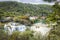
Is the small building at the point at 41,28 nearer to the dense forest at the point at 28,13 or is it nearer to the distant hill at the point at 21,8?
the dense forest at the point at 28,13

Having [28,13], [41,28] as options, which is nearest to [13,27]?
[28,13]

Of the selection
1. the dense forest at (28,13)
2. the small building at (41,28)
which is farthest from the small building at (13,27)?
the small building at (41,28)

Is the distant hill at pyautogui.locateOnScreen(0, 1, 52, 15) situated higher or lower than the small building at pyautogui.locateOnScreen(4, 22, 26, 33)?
higher

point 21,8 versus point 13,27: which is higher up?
point 21,8

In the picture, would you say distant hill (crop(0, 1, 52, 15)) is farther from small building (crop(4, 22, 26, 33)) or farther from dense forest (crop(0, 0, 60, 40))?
small building (crop(4, 22, 26, 33))

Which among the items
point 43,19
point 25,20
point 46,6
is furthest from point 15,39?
point 46,6

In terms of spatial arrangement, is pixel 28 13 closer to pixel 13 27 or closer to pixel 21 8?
pixel 21 8

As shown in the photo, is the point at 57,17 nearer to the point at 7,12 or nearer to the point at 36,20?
the point at 36,20

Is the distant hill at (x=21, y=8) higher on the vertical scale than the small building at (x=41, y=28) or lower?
Answer: higher

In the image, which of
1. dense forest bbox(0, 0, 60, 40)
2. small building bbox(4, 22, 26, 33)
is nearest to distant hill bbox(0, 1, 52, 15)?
dense forest bbox(0, 0, 60, 40)

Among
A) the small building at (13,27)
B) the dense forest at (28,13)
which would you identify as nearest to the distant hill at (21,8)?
the dense forest at (28,13)

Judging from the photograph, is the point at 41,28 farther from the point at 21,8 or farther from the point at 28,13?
the point at 21,8
